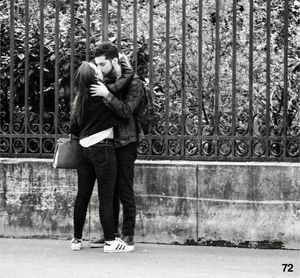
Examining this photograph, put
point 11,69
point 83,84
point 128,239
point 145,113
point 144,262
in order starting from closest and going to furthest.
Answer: point 144,262 → point 83,84 → point 128,239 → point 145,113 → point 11,69

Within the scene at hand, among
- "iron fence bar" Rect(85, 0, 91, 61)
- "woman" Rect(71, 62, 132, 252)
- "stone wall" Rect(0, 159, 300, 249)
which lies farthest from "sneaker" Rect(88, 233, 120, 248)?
"iron fence bar" Rect(85, 0, 91, 61)

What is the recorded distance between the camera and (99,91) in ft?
23.4

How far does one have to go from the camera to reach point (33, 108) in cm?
864

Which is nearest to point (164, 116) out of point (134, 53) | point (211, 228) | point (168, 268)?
point (134, 53)

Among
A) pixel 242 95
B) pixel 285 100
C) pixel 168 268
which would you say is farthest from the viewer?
pixel 242 95

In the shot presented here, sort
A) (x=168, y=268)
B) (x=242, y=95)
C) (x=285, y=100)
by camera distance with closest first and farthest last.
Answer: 1. (x=168, y=268)
2. (x=285, y=100)
3. (x=242, y=95)

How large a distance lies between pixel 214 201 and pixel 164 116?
0.96m

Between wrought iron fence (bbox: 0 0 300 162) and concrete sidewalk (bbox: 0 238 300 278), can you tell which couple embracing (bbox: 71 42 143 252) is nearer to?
concrete sidewalk (bbox: 0 238 300 278)

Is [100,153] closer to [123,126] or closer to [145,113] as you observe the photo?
[123,126]

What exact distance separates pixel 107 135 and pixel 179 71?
62.3 inches

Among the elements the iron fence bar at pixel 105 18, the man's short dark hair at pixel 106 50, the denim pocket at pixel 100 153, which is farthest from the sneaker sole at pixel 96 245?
the iron fence bar at pixel 105 18

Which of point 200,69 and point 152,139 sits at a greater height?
point 200,69

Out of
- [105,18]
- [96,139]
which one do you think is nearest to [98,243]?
[96,139]

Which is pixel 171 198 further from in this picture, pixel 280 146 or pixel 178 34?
pixel 178 34
